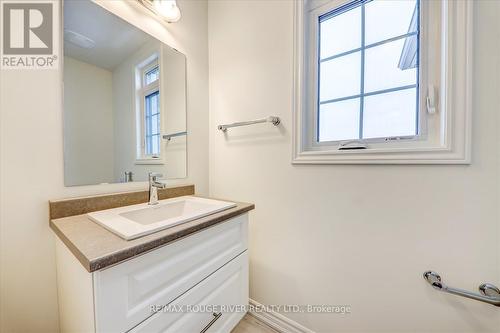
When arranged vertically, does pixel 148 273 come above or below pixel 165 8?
below

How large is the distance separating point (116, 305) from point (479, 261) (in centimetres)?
118

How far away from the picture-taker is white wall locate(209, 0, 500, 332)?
2.18ft

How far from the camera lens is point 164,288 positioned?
61 centimetres

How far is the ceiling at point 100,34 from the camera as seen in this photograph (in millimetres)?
799

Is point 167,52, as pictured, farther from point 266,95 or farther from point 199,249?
point 199,249

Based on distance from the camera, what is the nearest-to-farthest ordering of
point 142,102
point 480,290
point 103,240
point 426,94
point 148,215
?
point 103,240, point 480,290, point 426,94, point 148,215, point 142,102

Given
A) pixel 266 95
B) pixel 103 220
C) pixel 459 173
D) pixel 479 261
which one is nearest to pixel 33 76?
pixel 103 220

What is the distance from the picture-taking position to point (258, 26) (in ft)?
3.78

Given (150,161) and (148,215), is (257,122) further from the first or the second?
(148,215)

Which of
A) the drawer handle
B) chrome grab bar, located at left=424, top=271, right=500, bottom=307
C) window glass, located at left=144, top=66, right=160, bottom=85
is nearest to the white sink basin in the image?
the drawer handle

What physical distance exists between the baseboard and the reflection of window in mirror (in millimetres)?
1140

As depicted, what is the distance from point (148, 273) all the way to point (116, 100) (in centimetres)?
82

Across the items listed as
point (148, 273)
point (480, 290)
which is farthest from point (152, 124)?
point (480, 290)

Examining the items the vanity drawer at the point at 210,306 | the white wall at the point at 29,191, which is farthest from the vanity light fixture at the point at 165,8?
the vanity drawer at the point at 210,306
